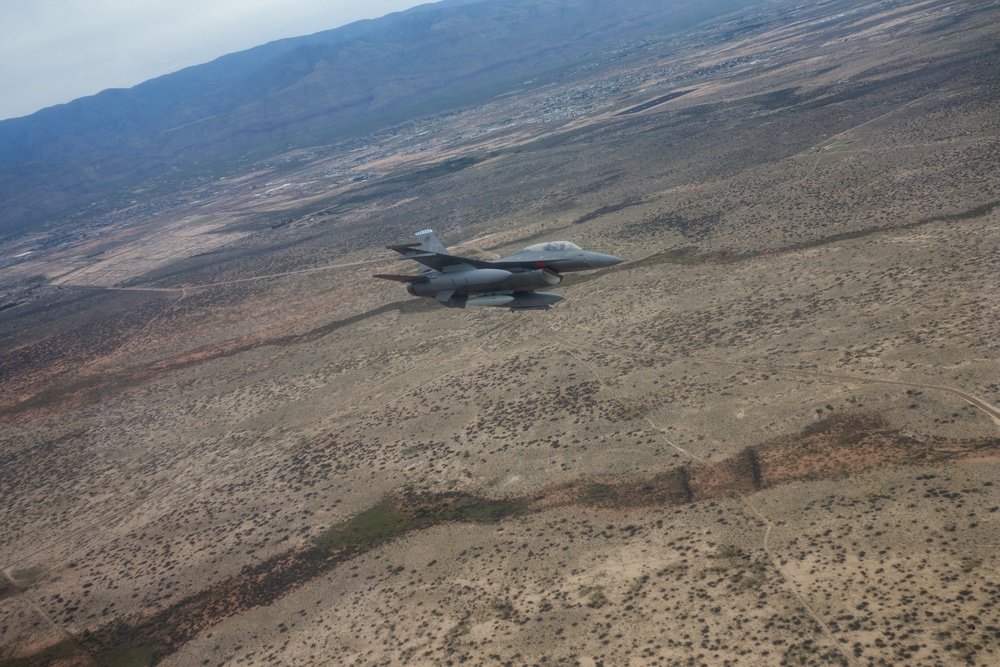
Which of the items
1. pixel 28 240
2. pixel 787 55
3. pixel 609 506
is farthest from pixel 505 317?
pixel 28 240

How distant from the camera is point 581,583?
26.6 metres

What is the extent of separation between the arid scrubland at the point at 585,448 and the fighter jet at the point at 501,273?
8.79 metres

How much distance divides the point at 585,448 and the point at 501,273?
11.3 m

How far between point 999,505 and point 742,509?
31.8 feet

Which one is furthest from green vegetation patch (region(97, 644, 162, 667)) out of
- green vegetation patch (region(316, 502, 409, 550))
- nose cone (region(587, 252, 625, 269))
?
nose cone (region(587, 252, 625, 269))

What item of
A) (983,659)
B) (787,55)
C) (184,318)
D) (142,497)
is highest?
(787,55)

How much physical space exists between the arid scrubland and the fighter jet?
8.79 metres

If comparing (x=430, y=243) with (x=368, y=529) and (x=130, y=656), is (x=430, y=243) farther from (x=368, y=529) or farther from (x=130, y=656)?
(x=130, y=656)

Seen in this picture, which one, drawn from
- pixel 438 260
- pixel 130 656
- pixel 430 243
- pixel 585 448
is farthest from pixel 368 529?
pixel 430 243

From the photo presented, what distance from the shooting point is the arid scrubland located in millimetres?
24547

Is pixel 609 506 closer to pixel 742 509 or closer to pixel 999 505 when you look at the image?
pixel 742 509

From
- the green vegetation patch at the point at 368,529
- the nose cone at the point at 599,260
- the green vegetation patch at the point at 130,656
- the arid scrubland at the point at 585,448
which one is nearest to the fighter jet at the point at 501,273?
the nose cone at the point at 599,260

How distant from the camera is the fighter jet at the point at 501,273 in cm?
3475

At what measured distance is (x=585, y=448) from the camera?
36125mm
